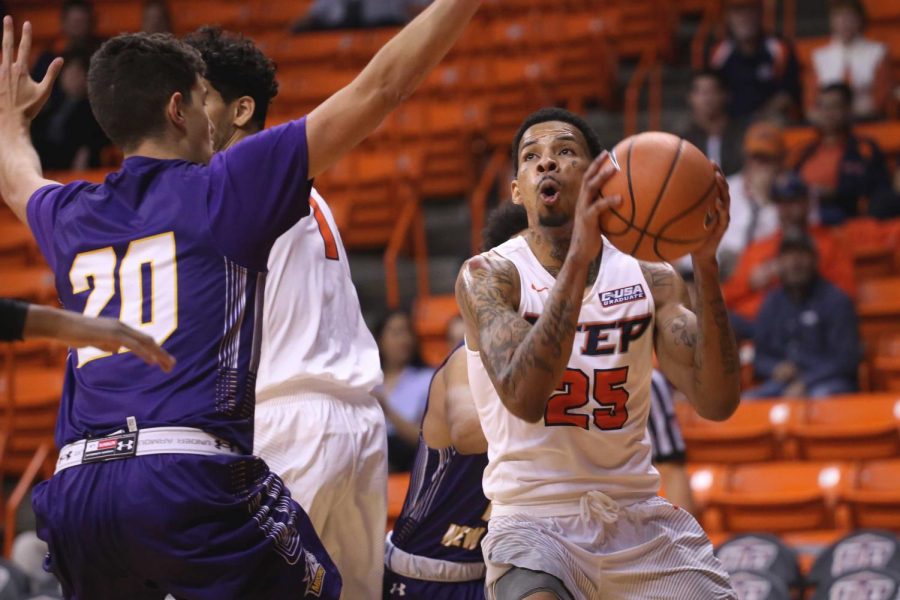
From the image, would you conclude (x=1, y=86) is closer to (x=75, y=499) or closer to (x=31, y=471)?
(x=75, y=499)

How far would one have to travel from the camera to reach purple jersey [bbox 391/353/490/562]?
5.50 metres

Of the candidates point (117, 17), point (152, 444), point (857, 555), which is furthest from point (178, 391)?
point (117, 17)

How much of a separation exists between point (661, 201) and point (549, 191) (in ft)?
2.46

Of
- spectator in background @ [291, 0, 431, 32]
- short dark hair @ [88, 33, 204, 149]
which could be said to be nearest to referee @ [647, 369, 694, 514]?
short dark hair @ [88, 33, 204, 149]

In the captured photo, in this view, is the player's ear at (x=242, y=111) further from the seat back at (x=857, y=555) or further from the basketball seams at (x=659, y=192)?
the seat back at (x=857, y=555)

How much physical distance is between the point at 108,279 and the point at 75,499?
2.02 ft

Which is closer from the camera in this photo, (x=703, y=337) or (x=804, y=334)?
(x=703, y=337)

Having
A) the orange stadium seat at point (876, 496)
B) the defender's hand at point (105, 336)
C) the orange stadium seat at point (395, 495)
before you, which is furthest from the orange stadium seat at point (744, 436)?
the defender's hand at point (105, 336)

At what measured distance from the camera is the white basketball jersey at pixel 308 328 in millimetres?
5059

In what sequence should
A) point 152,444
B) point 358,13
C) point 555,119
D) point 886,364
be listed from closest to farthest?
point 152,444 < point 555,119 < point 886,364 < point 358,13

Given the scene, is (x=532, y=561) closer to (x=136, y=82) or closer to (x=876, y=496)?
(x=136, y=82)

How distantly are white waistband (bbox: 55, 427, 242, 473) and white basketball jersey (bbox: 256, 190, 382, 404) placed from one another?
46.0 inches

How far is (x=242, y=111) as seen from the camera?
546 cm

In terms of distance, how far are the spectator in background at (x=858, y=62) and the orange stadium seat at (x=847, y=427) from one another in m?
4.23
